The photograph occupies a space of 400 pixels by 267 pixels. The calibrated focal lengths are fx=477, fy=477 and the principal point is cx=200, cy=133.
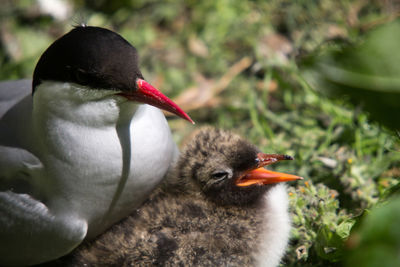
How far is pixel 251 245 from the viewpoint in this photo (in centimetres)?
237

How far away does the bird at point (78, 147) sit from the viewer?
2.22 meters

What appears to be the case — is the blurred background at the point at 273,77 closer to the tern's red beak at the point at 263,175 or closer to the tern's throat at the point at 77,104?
the tern's red beak at the point at 263,175

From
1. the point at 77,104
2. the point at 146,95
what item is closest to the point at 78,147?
the point at 77,104

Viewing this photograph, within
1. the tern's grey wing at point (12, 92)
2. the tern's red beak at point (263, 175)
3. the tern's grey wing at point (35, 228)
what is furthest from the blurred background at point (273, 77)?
the tern's grey wing at point (35, 228)

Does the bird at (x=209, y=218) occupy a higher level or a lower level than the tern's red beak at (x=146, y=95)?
lower

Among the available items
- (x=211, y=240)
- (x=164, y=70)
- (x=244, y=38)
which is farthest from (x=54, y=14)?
(x=211, y=240)

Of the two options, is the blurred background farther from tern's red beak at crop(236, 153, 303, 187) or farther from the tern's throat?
the tern's throat

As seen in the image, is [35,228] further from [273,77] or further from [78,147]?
[273,77]

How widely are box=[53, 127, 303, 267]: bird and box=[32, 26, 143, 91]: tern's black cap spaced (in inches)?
25.2

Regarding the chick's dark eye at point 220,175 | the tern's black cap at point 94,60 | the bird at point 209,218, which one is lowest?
the bird at point 209,218

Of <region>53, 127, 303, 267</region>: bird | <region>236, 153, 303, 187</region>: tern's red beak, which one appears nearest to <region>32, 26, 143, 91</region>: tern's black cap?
<region>53, 127, 303, 267</region>: bird

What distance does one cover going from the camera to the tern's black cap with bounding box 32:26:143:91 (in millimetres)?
2180

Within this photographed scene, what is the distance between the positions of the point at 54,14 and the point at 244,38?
207 centimetres

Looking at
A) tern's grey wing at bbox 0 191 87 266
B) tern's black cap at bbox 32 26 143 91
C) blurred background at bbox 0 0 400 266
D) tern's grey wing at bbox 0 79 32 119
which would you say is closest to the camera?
tern's black cap at bbox 32 26 143 91
